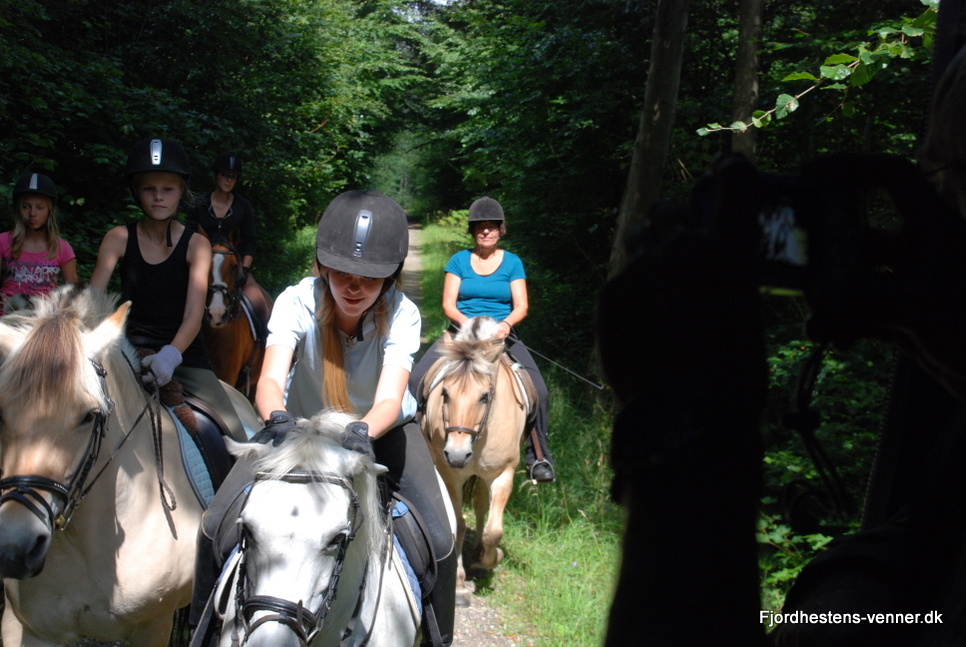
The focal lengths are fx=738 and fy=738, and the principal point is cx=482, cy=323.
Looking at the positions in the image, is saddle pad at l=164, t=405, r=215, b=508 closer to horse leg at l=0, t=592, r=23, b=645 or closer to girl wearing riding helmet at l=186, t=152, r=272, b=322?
horse leg at l=0, t=592, r=23, b=645

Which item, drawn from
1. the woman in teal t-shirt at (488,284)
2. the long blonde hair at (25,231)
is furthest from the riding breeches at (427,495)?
the long blonde hair at (25,231)

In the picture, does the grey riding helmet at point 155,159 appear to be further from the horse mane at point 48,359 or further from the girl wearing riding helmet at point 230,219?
the girl wearing riding helmet at point 230,219

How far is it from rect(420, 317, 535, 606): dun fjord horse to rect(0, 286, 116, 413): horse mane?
9.36 ft

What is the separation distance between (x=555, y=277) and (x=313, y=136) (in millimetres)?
6302

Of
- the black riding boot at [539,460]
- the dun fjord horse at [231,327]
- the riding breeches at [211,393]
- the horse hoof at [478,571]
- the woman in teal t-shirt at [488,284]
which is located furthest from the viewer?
the dun fjord horse at [231,327]

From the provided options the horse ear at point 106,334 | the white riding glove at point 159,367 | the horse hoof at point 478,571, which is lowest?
the horse hoof at point 478,571

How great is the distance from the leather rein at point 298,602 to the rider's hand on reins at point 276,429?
183mm

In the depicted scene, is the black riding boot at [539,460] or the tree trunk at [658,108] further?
the tree trunk at [658,108]

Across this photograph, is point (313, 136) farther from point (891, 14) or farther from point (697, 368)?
point (697, 368)

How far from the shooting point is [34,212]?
212 inches

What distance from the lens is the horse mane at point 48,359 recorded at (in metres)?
2.59

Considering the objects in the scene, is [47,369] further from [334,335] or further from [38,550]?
[334,335]

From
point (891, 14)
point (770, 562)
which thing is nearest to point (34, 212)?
point (770, 562)

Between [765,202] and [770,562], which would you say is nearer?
[765,202]
